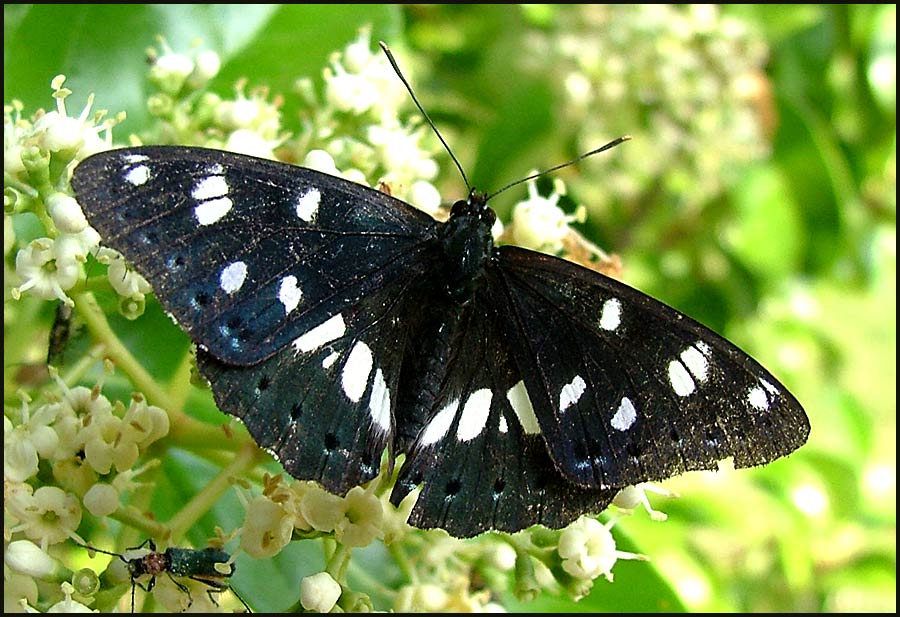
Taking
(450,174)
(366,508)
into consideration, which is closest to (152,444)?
(366,508)

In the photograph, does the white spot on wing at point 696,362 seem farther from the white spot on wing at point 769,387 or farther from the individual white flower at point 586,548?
the individual white flower at point 586,548

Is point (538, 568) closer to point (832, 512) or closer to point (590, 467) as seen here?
point (590, 467)

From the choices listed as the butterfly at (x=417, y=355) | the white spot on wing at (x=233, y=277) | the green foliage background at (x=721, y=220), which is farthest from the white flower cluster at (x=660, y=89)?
the white spot on wing at (x=233, y=277)

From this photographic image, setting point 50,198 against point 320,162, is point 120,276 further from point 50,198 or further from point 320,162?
point 320,162

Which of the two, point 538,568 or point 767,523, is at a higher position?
point 767,523

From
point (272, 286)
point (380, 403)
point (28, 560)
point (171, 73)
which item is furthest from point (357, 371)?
point (171, 73)

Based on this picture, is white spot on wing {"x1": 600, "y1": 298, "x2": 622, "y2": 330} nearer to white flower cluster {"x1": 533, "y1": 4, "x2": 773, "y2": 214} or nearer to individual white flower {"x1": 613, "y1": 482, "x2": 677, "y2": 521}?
individual white flower {"x1": 613, "y1": 482, "x2": 677, "y2": 521}

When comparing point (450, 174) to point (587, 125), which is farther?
point (587, 125)
